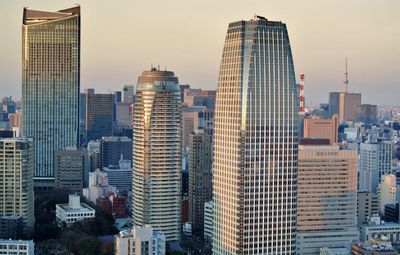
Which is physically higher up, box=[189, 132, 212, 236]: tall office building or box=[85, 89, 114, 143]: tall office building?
box=[85, 89, 114, 143]: tall office building

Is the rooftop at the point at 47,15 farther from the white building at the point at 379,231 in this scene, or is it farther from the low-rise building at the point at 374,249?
the low-rise building at the point at 374,249

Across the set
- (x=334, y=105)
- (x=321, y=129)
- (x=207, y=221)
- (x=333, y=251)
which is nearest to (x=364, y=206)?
(x=207, y=221)

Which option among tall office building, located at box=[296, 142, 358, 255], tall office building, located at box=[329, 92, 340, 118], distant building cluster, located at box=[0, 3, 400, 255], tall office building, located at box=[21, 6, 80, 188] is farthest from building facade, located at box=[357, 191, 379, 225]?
tall office building, located at box=[329, 92, 340, 118]

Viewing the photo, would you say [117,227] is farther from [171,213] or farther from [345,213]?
[345,213]

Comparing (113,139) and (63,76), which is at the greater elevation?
(63,76)

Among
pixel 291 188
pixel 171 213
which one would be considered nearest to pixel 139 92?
pixel 171 213

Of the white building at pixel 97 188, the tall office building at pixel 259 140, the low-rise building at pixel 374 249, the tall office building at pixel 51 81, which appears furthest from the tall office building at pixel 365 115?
the tall office building at pixel 259 140

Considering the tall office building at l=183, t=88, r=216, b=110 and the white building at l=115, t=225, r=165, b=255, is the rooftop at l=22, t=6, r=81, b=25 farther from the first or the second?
the white building at l=115, t=225, r=165, b=255

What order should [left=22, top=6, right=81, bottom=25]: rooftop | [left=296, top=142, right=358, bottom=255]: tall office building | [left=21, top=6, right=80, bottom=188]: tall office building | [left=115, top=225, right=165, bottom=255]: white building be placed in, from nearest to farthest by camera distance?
1. [left=115, top=225, right=165, bottom=255]: white building
2. [left=296, top=142, right=358, bottom=255]: tall office building
3. [left=22, top=6, right=81, bottom=25]: rooftop
4. [left=21, top=6, right=80, bottom=188]: tall office building
